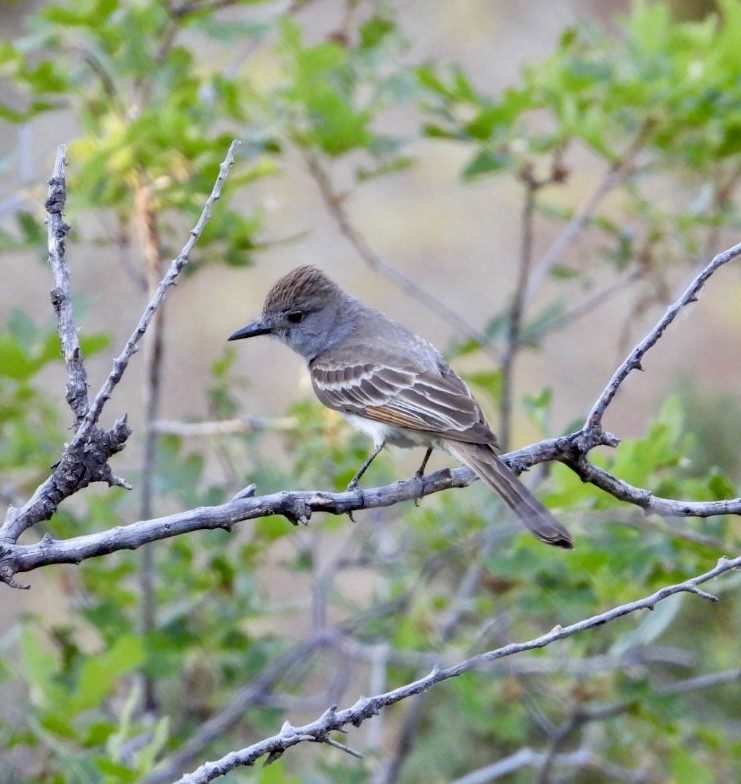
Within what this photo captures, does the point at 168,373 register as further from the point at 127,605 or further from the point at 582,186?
the point at 127,605

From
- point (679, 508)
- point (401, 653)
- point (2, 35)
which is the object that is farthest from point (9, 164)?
point (2, 35)

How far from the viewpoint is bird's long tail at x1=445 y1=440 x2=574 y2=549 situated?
11.8ft

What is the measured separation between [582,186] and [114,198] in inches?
385

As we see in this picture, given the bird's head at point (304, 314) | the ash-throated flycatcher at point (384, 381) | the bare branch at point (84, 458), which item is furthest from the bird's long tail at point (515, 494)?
the bird's head at point (304, 314)

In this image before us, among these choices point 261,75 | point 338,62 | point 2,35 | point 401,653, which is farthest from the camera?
point 2,35

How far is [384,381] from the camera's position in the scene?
4914mm

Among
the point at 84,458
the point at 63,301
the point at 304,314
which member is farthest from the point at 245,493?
the point at 304,314

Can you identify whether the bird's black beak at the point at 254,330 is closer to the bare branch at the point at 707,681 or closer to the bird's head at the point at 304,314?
the bird's head at the point at 304,314

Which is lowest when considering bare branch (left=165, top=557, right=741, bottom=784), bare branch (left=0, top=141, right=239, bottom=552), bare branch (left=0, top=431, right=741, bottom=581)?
bare branch (left=165, top=557, right=741, bottom=784)

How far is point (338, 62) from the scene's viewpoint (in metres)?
4.85

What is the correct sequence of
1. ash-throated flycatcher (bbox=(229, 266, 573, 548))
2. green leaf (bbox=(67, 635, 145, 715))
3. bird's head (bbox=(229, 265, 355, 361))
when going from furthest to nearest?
bird's head (bbox=(229, 265, 355, 361)), ash-throated flycatcher (bbox=(229, 266, 573, 548)), green leaf (bbox=(67, 635, 145, 715))

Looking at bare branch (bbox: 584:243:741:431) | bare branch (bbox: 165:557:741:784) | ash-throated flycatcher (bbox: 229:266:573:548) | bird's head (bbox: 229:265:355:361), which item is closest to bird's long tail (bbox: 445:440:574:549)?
ash-throated flycatcher (bbox: 229:266:573:548)

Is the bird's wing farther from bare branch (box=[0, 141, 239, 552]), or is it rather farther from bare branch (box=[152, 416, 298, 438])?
bare branch (box=[0, 141, 239, 552])

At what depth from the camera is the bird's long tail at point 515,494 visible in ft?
11.8
